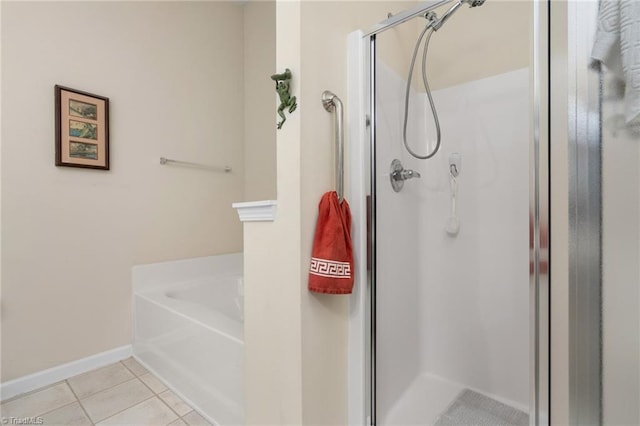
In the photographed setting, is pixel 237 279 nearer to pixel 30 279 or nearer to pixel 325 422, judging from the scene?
pixel 30 279

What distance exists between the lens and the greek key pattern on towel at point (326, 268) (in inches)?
38.5

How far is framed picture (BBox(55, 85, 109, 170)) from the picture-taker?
1.65 m

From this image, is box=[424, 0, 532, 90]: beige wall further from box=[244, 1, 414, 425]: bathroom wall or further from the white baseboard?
the white baseboard

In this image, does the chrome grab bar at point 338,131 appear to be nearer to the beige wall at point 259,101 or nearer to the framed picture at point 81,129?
the beige wall at point 259,101

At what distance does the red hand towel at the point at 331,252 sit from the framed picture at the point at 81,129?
1553 mm

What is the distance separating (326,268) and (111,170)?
1.65 meters

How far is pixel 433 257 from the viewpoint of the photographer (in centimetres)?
175

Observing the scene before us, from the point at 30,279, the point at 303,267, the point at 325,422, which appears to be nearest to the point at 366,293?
the point at 303,267

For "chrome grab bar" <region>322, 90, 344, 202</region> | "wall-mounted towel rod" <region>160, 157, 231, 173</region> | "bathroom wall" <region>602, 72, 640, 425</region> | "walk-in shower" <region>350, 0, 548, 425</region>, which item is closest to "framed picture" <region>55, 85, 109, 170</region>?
Answer: "wall-mounted towel rod" <region>160, 157, 231, 173</region>

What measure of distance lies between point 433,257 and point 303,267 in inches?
41.4

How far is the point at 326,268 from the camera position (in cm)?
98

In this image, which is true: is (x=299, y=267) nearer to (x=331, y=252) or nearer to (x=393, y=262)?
(x=331, y=252)

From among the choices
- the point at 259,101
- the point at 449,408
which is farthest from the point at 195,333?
the point at 259,101

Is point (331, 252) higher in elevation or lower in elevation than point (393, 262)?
higher
